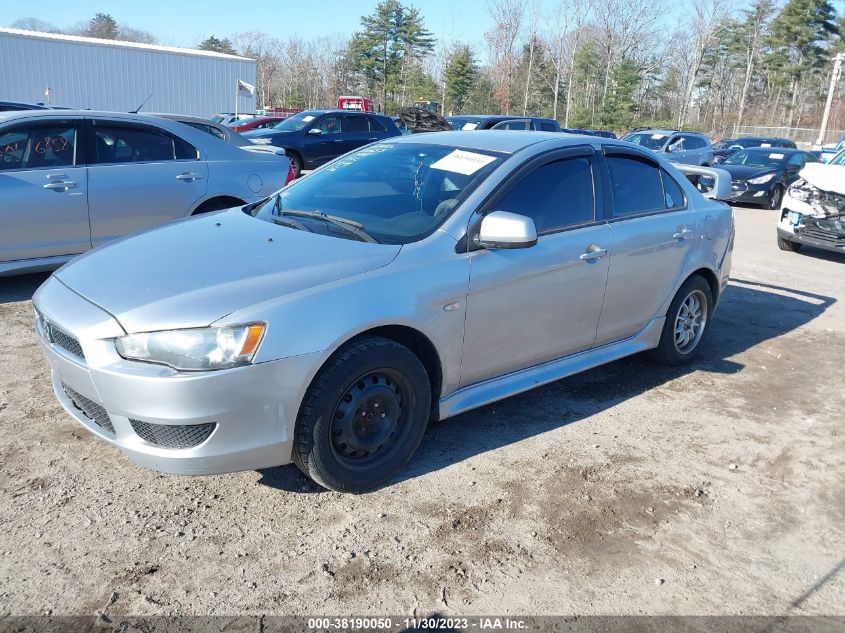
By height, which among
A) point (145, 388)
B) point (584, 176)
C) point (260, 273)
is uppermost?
point (584, 176)

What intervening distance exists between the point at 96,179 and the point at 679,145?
16.2 meters

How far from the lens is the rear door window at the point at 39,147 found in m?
5.96

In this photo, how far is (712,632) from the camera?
265 cm

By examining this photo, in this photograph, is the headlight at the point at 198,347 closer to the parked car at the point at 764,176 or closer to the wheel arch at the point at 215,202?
the wheel arch at the point at 215,202

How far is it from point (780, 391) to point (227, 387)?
4.08 metres

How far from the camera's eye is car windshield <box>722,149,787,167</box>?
56.0 ft

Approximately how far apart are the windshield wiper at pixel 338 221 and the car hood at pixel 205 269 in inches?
4.0

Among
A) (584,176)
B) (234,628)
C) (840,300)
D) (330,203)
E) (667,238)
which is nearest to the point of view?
(234,628)

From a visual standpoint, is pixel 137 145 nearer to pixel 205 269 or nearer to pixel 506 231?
pixel 205 269

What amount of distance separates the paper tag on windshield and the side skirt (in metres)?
1.19

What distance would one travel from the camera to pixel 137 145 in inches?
261

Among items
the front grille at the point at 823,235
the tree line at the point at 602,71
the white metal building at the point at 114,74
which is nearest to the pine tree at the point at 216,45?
the tree line at the point at 602,71

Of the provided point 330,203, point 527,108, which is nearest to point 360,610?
point 330,203

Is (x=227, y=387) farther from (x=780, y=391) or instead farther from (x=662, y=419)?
(x=780, y=391)
